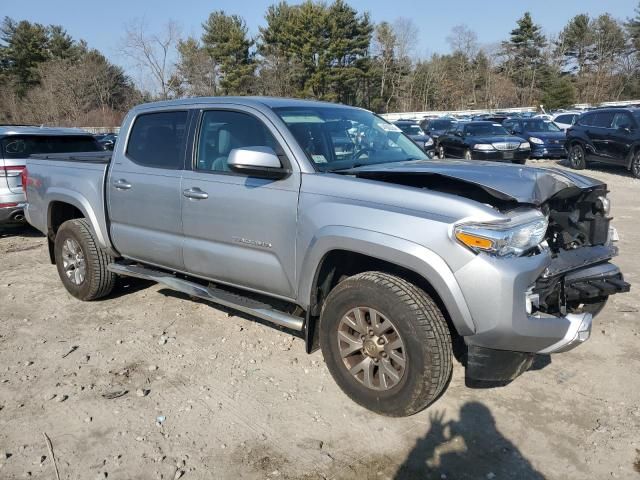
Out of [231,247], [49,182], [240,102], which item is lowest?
[231,247]

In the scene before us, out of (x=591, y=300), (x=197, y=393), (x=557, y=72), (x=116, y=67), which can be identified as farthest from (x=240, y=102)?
(x=557, y=72)

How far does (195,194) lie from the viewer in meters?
3.88

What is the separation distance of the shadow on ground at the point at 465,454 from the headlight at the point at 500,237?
1082 mm

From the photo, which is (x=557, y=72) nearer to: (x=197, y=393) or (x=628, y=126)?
(x=628, y=126)

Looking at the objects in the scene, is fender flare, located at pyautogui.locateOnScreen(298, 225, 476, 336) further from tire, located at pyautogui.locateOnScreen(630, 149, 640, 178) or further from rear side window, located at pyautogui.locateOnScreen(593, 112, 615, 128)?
rear side window, located at pyautogui.locateOnScreen(593, 112, 615, 128)

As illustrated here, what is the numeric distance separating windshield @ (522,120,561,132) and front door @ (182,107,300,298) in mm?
17591

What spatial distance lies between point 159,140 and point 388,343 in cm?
266

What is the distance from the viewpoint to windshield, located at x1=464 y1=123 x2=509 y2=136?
55.5 ft

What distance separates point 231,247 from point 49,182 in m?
2.68

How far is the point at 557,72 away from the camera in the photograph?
60.6 metres

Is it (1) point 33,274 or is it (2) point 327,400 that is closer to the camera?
(2) point 327,400

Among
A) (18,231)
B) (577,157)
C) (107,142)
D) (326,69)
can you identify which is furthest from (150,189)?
(326,69)

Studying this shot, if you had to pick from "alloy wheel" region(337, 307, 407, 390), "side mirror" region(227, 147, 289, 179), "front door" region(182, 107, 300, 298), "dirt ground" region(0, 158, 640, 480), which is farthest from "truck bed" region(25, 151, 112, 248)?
"alloy wheel" region(337, 307, 407, 390)

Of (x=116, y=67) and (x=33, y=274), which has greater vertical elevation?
(x=116, y=67)
